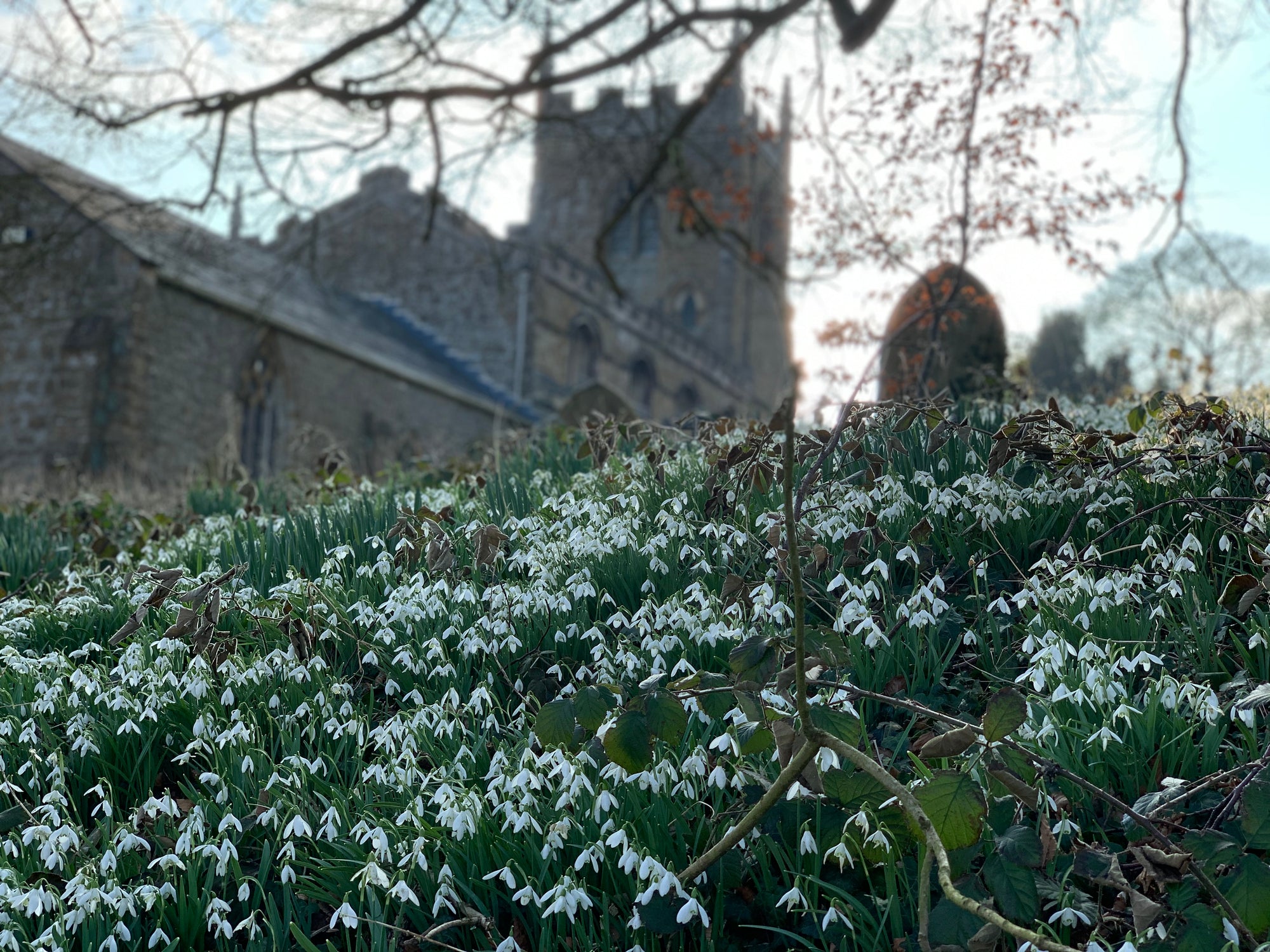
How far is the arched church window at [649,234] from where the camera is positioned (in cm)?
4250

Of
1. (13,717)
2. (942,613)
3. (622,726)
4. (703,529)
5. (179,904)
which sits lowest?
(179,904)

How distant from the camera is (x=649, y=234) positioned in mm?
42812

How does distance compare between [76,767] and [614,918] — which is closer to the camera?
[614,918]

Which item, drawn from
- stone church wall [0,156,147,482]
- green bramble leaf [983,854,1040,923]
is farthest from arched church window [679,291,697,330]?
green bramble leaf [983,854,1040,923]

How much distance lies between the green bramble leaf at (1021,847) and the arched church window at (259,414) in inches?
840

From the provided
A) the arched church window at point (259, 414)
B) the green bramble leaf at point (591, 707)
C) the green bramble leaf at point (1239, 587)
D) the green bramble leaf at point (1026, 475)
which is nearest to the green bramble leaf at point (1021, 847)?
the green bramble leaf at point (591, 707)

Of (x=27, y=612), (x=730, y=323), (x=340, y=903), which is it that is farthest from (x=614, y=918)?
(x=730, y=323)

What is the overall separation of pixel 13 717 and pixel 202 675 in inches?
30.7

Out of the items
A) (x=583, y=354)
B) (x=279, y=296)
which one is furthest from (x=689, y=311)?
(x=279, y=296)

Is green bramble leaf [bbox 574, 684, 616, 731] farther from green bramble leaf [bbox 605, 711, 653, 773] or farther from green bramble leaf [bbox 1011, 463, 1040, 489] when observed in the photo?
green bramble leaf [bbox 1011, 463, 1040, 489]

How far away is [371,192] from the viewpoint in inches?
1209

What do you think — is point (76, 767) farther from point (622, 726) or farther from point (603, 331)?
point (603, 331)

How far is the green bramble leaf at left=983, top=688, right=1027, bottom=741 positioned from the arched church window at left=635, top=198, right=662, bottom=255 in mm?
41300

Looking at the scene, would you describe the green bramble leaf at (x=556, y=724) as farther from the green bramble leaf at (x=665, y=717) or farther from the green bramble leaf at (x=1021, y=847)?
the green bramble leaf at (x=1021, y=847)
